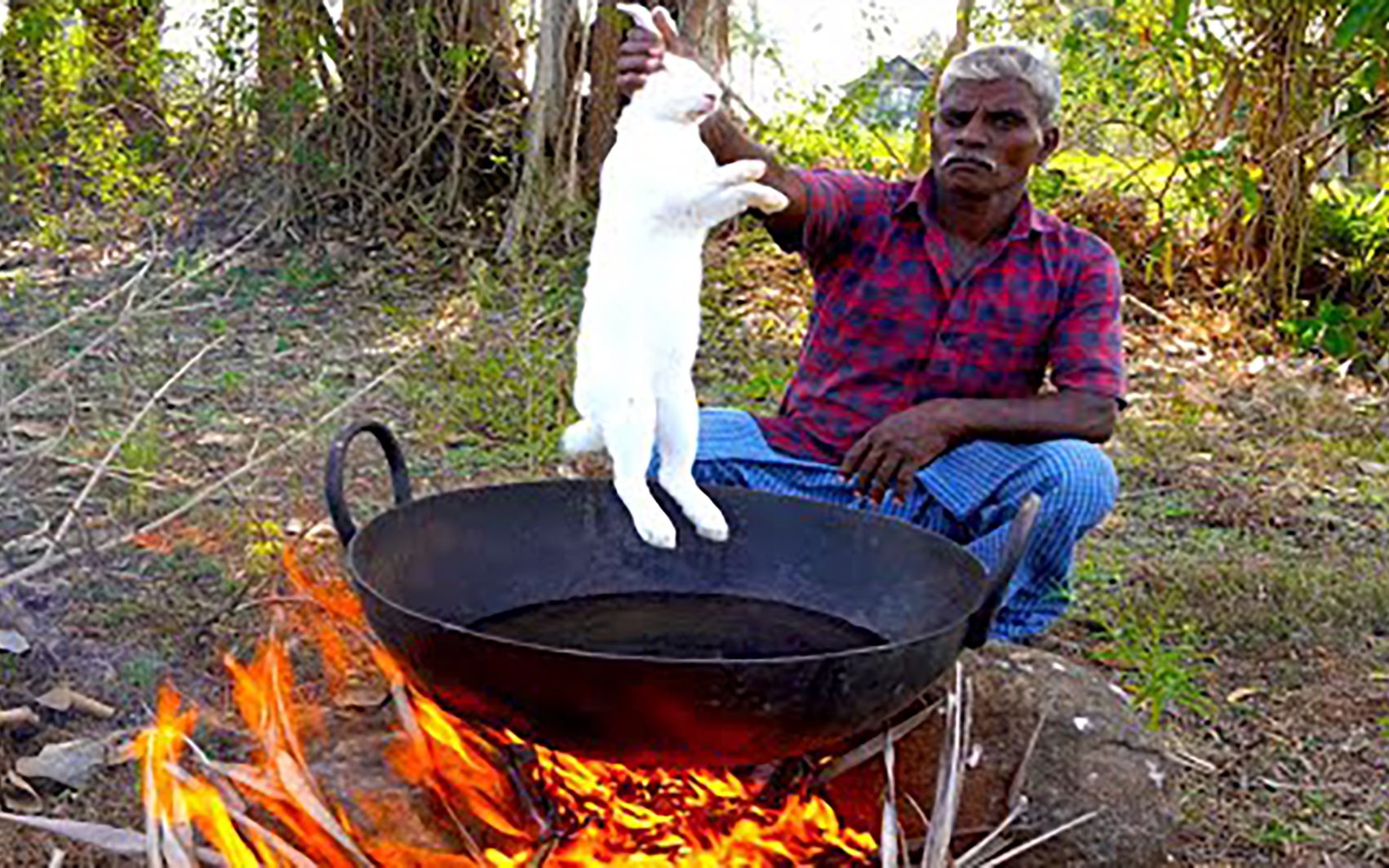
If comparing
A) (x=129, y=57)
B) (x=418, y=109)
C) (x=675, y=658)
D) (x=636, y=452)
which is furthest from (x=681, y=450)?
(x=129, y=57)

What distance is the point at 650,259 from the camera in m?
1.63

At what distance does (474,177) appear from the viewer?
6402 mm

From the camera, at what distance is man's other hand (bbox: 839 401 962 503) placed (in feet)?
8.36

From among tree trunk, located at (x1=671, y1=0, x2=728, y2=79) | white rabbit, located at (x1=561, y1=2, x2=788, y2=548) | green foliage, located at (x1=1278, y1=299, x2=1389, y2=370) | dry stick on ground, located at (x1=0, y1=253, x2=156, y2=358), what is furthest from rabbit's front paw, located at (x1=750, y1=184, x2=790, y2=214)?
green foliage, located at (x1=1278, y1=299, x2=1389, y2=370)

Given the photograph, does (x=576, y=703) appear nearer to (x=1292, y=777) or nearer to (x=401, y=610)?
(x=401, y=610)

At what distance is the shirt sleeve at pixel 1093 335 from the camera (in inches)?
106

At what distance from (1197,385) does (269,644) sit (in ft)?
13.5

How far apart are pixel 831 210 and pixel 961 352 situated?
0.36 metres

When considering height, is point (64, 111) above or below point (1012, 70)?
below

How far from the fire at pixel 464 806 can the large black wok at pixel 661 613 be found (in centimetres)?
17

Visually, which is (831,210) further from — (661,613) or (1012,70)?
(661,613)

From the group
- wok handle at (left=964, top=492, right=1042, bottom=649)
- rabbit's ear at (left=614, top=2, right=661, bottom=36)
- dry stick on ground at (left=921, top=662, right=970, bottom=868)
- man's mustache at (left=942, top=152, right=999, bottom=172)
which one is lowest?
dry stick on ground at (left=921, top=662, right=970, bottom=868)

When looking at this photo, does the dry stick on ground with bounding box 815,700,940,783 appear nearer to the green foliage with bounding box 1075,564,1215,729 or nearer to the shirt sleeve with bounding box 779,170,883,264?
the green foliage with bounding box 1075,564,1215,729

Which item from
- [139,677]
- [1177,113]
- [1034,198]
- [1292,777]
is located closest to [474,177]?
[1034,198]
